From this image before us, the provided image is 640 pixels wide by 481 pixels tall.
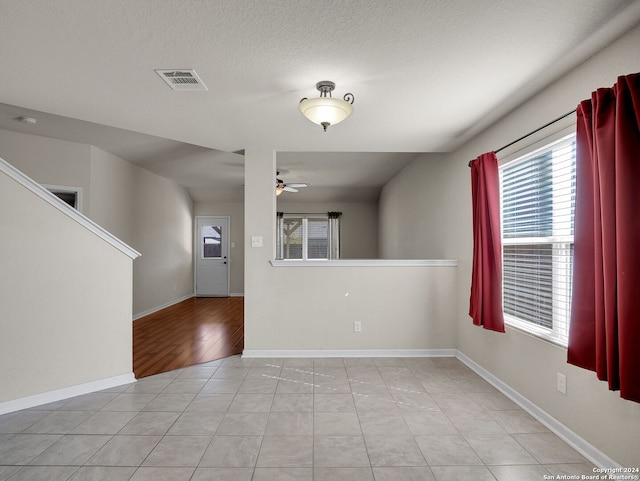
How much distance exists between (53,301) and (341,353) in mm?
2714

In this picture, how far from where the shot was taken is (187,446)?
80.3 inches

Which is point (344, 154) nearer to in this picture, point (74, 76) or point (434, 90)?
point (434, 90)

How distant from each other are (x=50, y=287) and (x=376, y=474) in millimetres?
2753

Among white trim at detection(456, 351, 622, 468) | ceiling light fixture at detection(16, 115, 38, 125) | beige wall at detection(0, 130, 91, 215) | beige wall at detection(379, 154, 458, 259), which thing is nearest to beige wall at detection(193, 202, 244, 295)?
beige wall at detection(379, 154, 458, 259)

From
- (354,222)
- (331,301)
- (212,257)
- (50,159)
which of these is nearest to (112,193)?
(50,159)

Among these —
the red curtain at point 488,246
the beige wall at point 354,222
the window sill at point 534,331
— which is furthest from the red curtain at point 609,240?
the beige wall at point 354,222

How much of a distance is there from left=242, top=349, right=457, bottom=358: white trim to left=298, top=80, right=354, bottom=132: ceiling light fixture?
8.14 ft

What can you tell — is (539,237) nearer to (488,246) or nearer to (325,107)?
(488,246)

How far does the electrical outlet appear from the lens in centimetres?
210

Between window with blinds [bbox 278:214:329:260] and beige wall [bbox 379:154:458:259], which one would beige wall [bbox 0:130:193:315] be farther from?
beige wall [bbox 379:154:458:259]

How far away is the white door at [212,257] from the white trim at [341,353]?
16.0 ft

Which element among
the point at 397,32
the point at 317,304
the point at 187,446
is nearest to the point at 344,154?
the point at 317,304

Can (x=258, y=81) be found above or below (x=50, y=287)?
above

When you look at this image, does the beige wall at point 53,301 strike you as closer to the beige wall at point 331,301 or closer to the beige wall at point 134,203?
the beige wall at point 331,301
